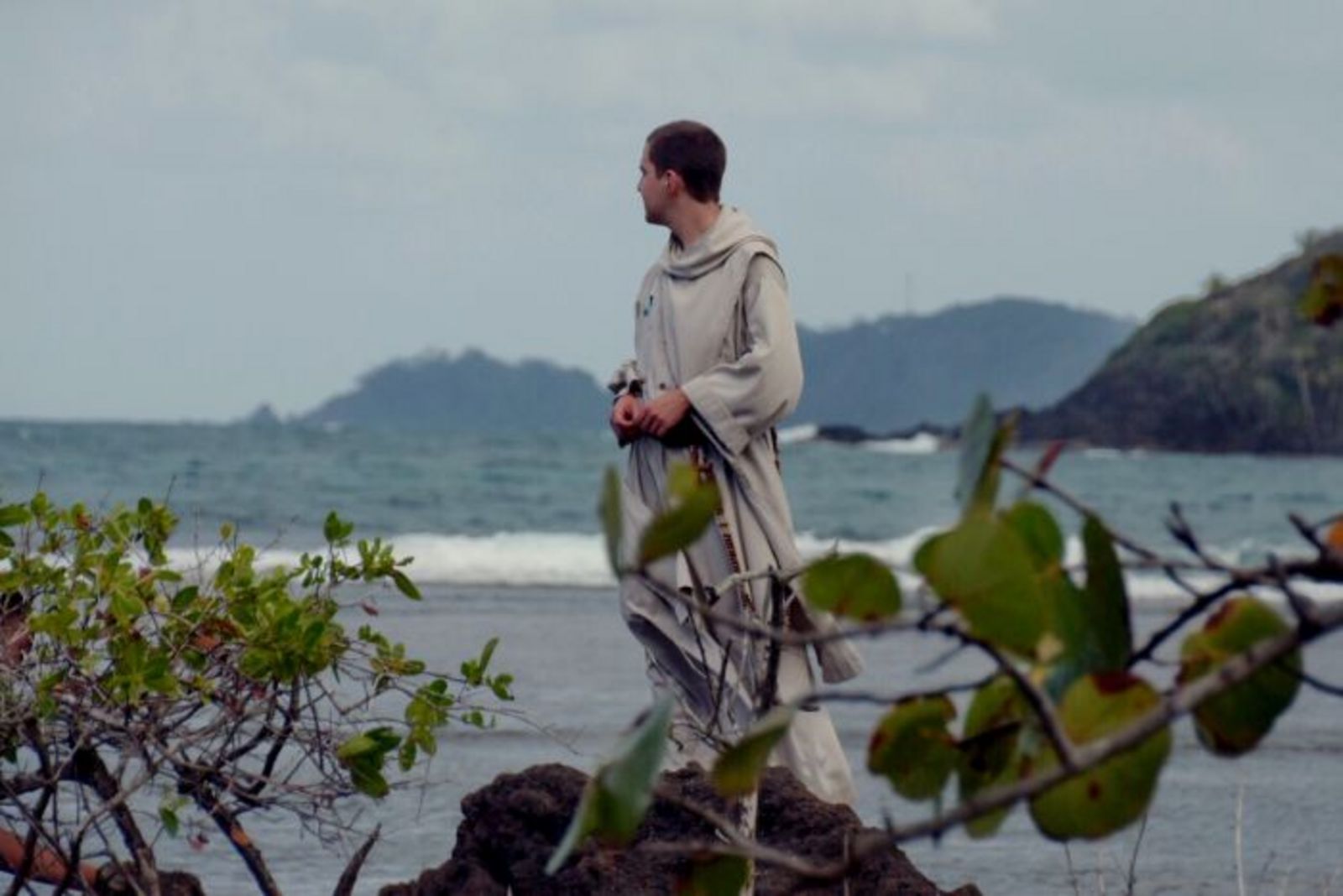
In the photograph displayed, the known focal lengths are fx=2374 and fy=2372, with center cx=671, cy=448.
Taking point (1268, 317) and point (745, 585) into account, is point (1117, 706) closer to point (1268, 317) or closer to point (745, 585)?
point (745, 585)

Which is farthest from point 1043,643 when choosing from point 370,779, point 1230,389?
point 1230,389

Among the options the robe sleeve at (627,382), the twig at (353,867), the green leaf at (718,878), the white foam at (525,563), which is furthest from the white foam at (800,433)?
the green leaf at (718,878)

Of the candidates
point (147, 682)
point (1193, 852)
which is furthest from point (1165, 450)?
point (147, 682)

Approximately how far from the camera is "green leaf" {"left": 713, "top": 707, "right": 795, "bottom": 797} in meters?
0.94

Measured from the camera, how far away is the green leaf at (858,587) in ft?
3.30

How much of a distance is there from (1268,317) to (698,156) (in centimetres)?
6798

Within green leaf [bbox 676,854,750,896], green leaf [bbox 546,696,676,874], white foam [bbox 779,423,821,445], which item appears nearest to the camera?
green leaf [bbox 546,696,676,874]

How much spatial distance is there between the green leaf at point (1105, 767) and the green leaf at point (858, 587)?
0.29 ft

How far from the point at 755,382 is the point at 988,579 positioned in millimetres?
4381

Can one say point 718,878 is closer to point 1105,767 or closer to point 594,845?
point 1105,767

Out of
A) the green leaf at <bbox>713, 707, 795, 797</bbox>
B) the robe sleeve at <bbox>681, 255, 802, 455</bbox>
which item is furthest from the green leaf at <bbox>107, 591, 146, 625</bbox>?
the green leaf at <bbox>713, 707, 795, 797</bbox>

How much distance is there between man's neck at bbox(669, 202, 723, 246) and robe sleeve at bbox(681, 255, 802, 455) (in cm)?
17

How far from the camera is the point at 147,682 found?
3398 mm

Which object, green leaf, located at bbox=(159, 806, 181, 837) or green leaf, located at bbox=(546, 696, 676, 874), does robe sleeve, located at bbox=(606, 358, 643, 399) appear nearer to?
green leaf, located at bbox=(159, 806, 181, 837)
